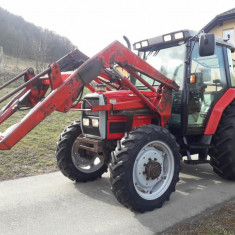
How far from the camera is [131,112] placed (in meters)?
3.88

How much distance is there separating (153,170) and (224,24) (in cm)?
1830

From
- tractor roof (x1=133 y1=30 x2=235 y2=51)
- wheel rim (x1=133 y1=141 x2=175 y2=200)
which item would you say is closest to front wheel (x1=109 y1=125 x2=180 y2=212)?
wheel rim (x1=133 y1=141 x2=175 y2=200)

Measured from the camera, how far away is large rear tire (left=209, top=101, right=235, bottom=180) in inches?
168

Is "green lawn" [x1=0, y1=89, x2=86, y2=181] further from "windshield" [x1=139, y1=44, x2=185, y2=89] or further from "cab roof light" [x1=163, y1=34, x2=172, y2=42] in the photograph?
"cab roof light" [x1=163, y1=34, x2=172, y2=42]

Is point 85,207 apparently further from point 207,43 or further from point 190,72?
point 207,43

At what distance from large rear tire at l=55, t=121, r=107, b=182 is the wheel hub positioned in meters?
0.91

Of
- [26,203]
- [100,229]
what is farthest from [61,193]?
[100,229]

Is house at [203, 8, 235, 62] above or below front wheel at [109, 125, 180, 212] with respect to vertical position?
above

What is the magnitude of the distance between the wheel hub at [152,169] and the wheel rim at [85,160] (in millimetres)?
1023

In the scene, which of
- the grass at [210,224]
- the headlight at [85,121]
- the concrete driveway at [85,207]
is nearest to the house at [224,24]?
the concrete driveway at [85,207]

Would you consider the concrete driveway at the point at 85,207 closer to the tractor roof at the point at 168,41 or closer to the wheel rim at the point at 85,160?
the wheel rim at the point at 85,160

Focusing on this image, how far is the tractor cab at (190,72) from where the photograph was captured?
4.29 metres

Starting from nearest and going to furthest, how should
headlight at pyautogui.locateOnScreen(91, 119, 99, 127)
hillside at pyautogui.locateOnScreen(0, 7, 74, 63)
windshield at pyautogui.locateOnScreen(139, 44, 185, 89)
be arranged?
headlight at pyautogui.locateOnScreen(91, 119, 99, 127) < windshield at pyautogui.locateOnScreen(139, 44, 185, 89) < hillside at pyautogui.locateOnScreen(0, 7, 74, 63)

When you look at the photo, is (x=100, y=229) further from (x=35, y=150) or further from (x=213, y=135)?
(x=35, y=150)
